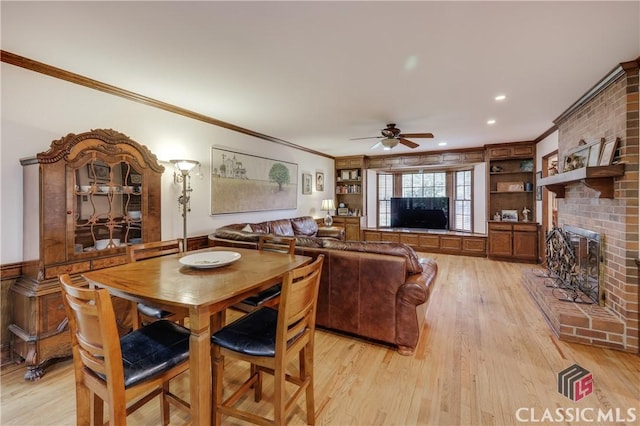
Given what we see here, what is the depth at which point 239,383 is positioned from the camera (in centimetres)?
205

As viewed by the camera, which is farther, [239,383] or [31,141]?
[31,141]

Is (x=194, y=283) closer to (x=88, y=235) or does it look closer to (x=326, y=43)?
(x=88, y=235)

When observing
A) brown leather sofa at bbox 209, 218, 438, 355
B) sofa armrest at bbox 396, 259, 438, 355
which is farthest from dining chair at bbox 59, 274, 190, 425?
sofa armrest at bbox 396, 259, 438, 355

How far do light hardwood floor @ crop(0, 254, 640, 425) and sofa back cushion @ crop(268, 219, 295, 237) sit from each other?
2487 millimetres

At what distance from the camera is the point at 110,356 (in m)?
1.13

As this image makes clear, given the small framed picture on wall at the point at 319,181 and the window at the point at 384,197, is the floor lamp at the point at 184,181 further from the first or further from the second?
the window at the point at 384,197

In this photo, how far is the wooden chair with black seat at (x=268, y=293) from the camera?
211 centimetres

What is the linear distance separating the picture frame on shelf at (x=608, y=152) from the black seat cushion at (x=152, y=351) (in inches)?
148

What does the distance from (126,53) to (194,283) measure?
198 centimetres

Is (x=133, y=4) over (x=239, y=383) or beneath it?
over

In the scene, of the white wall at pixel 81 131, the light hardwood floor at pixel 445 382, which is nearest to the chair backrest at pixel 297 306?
the light hardwood floor at pixel 445 382

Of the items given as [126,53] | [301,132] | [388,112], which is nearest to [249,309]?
[126,53]

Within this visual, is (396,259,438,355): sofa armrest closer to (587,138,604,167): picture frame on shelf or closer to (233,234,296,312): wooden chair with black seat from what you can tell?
(233,234,296,312): wooden chair with black seat

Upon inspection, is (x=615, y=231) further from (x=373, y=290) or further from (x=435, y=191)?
(x=435, y=191)
